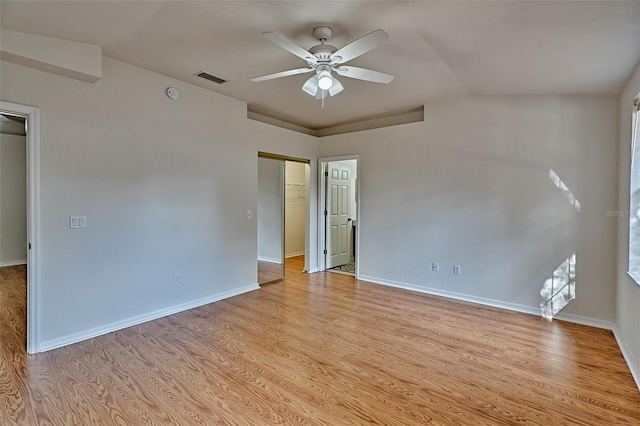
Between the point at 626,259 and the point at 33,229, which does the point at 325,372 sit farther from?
the point at 626,259

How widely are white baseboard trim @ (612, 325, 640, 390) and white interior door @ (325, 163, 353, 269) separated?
157 inches

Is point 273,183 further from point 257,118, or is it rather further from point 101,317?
point 101,317

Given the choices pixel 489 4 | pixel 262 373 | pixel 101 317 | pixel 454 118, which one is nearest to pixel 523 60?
pixel 489 4

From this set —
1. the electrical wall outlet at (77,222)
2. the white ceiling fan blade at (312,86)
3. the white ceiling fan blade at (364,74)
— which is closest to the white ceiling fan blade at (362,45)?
the white ceiling fan blade at (364,74)

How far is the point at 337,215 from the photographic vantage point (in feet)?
19.7

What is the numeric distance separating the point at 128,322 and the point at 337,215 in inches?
151

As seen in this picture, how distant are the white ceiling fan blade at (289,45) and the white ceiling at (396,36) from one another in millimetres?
245

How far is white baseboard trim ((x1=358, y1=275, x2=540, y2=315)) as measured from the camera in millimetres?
3652

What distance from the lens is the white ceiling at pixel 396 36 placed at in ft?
6.77

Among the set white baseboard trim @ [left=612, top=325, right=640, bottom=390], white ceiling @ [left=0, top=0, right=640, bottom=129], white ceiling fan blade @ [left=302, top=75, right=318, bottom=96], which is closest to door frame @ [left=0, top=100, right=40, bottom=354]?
white ceiling @ [left=0, top=0, right=640, bottom=129]

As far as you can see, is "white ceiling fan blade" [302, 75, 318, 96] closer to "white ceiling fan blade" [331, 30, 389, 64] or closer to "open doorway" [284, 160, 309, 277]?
"white ceiling fan blade" [331, 30, 389, 64]

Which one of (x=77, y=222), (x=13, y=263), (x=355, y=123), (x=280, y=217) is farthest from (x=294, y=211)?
(x=13, y=263)

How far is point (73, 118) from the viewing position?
2.78 meters

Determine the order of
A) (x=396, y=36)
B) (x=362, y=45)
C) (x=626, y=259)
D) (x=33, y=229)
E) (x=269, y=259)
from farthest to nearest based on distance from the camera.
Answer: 1. (x=269, y=259)
2. (x=626, y=259)
3. (x=33, y=229)
4. (x=396, y=36)
5. (x=362, y=45)
